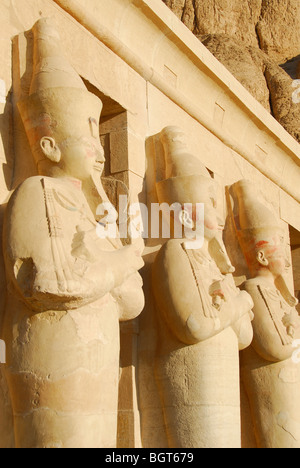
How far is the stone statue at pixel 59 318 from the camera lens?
9.76ft

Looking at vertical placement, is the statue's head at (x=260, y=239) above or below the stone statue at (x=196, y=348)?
above

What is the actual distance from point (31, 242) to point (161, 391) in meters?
1.41

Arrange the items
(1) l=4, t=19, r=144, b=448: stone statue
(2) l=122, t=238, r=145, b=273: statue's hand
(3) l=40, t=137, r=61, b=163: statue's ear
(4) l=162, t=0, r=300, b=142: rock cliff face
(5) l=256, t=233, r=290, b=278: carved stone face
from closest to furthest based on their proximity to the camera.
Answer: (1) l=4, t=19, r=144, b=448: stone statue, (2) l=122, t=238, r=145, b=273: statue's hand, (3) l=40, t=137, r=61, b=163: statue's ear, (5) l=256, t=233, r=290, b=278: carved stone face, (4) l=162, t=0, r=300, b=142: rock cliff face

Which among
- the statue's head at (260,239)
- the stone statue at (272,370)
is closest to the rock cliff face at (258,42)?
the statue's head at (260,239)

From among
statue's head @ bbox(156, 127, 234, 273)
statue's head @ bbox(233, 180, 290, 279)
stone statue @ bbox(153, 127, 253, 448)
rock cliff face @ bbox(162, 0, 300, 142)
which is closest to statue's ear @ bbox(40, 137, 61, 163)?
stone statue @ bbox(153, 127, 253, 448)

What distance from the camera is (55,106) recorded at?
3.48m

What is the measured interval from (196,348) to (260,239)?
1.57m

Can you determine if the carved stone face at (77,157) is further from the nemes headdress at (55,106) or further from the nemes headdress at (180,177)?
the nemes headdress at (180,177)

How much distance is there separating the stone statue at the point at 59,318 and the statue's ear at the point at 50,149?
154 millimetres

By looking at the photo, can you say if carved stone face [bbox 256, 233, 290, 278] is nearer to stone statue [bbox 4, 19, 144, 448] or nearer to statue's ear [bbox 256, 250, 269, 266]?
statue's ear [bbox 256, 250, 269, 266]

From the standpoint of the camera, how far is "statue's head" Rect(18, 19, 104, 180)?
348 centimetres

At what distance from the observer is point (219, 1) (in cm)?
1340

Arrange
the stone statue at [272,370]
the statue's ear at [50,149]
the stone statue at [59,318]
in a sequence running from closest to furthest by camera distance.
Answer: the stone statue at [59,318]
the statue's ear at [50,149]
the stone statue at [272,370]

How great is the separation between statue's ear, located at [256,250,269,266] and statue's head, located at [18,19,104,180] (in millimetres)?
2049
